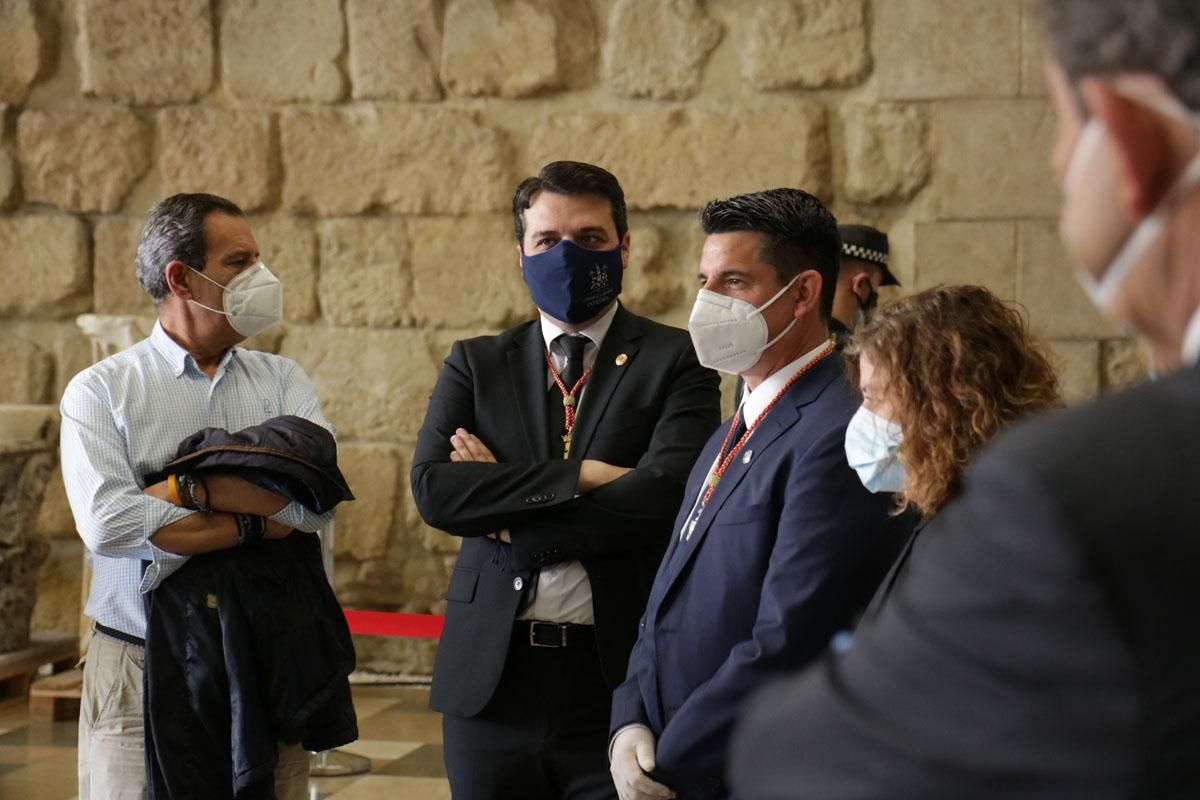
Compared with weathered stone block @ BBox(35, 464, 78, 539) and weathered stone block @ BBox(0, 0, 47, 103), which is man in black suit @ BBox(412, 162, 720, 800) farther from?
weathered stone block @ BBox(0, 0, 47, 103)

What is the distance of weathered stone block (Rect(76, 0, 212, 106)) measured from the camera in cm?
593

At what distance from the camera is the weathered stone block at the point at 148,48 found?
5.93 m

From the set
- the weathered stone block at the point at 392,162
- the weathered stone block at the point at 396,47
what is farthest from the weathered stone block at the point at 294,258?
the weathered stone block at the point at 396,47

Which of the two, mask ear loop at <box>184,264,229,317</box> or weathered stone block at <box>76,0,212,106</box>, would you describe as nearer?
mask ear loop at <box>184,264,229,317</box>

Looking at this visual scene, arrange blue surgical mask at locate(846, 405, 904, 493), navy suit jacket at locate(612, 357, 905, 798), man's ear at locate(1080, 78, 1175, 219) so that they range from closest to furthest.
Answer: man's ear at locate(1080, 78, 1175, 219) → blue surgical mask at locate(846, 405, 904, 493) → navy suit jacket at locate(612, 357, 905, 798)

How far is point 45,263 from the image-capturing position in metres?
6.03

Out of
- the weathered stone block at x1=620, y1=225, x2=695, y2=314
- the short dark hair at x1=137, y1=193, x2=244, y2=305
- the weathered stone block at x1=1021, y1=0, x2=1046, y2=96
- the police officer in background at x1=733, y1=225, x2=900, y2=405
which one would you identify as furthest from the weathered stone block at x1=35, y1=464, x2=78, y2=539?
the weathered stone block at x1=1021, y1=0, x2=1046, y2=96

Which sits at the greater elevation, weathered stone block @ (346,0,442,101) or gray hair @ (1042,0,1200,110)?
weathered stone block @ (346,0,442,101)

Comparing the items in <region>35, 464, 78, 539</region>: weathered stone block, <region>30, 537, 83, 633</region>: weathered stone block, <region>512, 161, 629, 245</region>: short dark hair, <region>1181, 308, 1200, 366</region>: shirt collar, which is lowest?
<region>30, 537, 83, 633</region>: weathered stone block

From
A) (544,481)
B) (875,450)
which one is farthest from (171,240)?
(875,450)

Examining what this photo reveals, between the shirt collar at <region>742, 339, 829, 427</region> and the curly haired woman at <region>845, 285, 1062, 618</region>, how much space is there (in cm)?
43

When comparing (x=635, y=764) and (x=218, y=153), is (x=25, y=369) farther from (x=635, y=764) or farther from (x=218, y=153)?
(x=635, y=764)

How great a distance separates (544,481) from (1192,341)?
A: 2.15m

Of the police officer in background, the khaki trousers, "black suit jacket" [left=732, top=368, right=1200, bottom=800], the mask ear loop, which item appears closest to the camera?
"black suit jacket" [left=732, top=368, right=1200, bottom=800]
